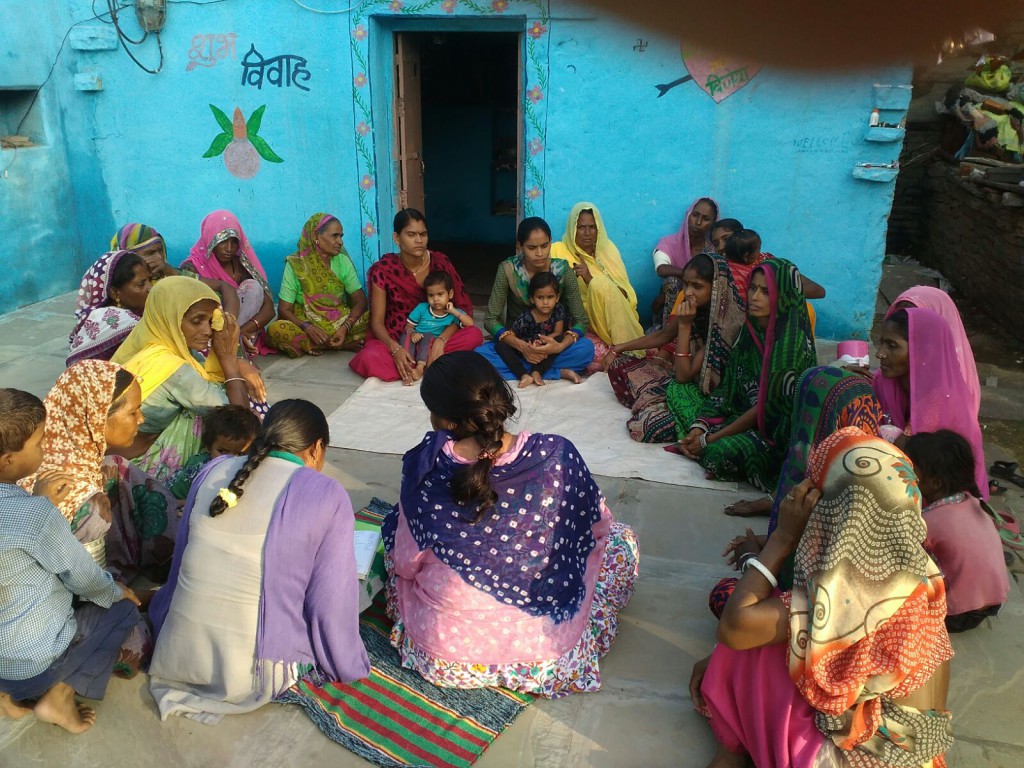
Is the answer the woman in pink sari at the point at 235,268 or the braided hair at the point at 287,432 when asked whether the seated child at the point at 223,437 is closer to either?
the braided hair at the point at 287,432

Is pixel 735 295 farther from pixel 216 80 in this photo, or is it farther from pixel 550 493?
pixel 216 80

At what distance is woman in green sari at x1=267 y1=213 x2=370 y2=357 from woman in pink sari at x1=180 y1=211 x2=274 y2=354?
12 centimetres

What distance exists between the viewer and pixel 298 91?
605 centimetres

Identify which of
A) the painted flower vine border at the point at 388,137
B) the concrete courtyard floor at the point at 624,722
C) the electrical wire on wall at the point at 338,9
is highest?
Result: the electrical wire on wall at the point at 338,9

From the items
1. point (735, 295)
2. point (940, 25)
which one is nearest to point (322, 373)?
point (735, 295)

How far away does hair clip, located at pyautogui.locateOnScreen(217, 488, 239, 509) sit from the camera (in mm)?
2094

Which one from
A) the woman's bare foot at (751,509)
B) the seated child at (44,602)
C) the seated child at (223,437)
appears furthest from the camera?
the woman's bare foot at (751,509)

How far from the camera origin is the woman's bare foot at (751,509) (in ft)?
11.4

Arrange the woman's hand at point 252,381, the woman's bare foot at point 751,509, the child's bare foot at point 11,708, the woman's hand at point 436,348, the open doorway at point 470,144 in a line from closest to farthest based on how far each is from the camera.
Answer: the child's bare foot at point 11,708 → the woman's bare foot at point 751,509 → the woman's hand at point 252,381 → the woman's hand at point 436,348 → the open doorway at point 470,144

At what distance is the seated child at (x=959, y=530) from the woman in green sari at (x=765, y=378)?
0.95m

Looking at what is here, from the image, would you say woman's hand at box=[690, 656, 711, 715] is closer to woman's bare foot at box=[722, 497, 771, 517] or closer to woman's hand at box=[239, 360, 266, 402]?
woman's bare foot at box=[722, 497, 771, 517]

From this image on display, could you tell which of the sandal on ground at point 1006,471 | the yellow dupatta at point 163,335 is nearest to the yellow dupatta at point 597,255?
the sandal on ground at point 1006,471

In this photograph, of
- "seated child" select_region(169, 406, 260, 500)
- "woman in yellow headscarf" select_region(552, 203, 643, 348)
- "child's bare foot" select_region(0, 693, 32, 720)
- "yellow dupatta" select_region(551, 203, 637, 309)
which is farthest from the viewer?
"yellow dupatta" select_region(551, 203, 637, 309)

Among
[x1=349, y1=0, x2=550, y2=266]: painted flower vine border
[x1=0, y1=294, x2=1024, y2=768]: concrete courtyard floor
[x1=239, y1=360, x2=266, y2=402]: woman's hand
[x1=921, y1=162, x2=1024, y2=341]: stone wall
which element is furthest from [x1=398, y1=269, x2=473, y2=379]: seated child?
[x1=921, y1=162, x2=1024, y2=341]: stone wall
